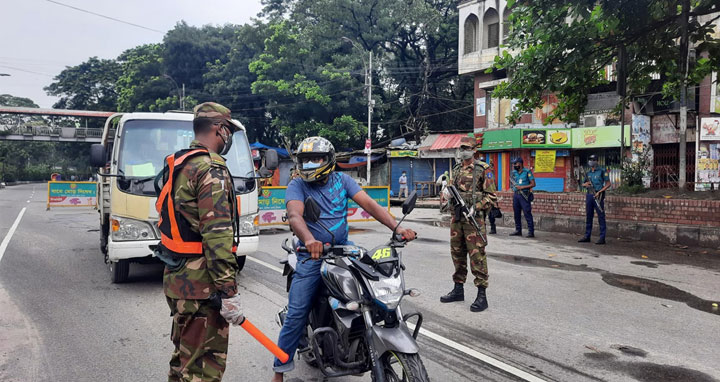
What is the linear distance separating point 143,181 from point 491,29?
23281mm

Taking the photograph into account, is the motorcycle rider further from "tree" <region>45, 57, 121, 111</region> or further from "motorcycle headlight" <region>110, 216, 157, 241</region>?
"tree" <region>45, 57, 121, 111</region>

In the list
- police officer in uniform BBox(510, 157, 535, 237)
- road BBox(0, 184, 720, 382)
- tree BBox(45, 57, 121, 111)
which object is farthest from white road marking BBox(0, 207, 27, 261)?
tree BBox(45, 57, 121, 111)

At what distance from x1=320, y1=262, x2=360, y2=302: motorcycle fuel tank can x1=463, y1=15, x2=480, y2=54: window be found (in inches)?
1007

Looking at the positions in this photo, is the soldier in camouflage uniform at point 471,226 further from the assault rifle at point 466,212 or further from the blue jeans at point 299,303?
the blue jeans at point 299,303

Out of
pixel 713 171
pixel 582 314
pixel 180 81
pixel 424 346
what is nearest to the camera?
pixel 424 346

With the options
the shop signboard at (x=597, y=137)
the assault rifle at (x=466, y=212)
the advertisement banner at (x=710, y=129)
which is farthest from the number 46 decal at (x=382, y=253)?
the shop signboard at (x=597, y=137)

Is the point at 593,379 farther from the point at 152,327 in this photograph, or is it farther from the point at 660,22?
the point at 660,22

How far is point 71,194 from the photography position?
19.6m

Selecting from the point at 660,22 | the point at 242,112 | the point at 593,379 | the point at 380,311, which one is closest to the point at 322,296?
the point at 380,311

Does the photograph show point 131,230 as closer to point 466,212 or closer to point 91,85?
point 466,212

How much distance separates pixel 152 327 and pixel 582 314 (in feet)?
15.0

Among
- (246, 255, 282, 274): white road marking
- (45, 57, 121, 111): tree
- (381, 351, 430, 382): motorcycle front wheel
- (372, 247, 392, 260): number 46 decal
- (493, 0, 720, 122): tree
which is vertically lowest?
(246, 255, 282, 274): white road marking

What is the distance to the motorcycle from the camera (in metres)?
2.89

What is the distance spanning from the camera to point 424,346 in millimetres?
4434
